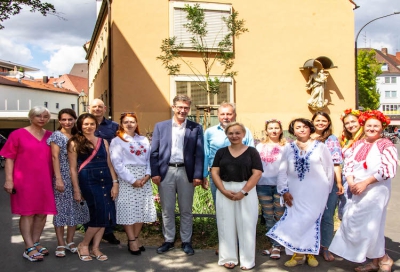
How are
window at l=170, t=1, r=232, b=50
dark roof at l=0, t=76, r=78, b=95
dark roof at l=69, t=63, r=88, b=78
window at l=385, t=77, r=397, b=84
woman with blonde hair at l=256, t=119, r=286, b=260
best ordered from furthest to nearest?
window at l=385, t=77, r=397, b=84, dark roof at l=69, t=63, r=88, b=78, dark roof at l=0, t=76, r=78, b=95, window at l=170, t=1, r=232, b=50, woman with blonde hair at l=256, t=119, r=286, b=260

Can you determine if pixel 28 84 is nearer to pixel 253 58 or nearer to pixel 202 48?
pixel 253 58

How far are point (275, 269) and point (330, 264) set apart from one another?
0.71m

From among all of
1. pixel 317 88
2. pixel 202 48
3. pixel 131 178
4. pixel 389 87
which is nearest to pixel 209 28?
pixel 202 48

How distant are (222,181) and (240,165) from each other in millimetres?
303

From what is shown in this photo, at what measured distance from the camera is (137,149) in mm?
5574

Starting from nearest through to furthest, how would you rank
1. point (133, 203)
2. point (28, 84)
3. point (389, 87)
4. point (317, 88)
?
point (133, 203), point (317, 88), point (28, 84), point (389, 87)

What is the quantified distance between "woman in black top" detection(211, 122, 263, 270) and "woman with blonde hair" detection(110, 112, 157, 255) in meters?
1.00

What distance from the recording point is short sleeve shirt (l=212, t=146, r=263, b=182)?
5035 mm

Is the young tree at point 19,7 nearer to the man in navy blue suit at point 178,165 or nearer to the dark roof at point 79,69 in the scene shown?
the man in navy blue suit at point 178,165

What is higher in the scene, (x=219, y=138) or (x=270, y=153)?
(x=219, y=138)

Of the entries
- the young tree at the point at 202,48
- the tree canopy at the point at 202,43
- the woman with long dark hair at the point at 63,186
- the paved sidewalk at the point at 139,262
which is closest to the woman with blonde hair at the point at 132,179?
the paved sidewalk at the point at 139,262

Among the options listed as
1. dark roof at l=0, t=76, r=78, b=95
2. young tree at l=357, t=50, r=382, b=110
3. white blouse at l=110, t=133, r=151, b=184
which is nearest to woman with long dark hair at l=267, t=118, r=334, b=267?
white blouse at l=110, t=133, r=151, b=184

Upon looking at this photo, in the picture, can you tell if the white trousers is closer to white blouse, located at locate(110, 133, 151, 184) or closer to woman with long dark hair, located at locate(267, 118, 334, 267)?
woman with long dark hair, located at locate(267, 118, 334, 267)

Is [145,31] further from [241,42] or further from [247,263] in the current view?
[247,263]
